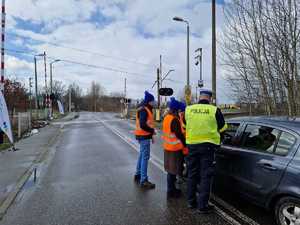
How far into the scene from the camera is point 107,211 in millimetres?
5000

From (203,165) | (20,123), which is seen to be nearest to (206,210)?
(203,165)

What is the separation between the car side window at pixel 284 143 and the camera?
158 inches

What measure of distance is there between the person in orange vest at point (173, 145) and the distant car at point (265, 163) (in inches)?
26.4

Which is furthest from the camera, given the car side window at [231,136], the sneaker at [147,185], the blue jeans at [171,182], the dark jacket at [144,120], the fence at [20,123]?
the fence at [20,123]

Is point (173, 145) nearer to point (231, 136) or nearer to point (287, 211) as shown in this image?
point (231, 136)

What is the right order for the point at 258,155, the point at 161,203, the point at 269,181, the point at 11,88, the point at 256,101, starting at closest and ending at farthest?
the point at 269,181 < the point at 258,155 < the point at 161,203 < the point at 256,101 < the point at 11,88

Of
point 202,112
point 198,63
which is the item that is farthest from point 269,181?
point 198,63

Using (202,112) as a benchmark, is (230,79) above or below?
above

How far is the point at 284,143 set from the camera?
412 centimetres

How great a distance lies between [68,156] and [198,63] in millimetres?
13810

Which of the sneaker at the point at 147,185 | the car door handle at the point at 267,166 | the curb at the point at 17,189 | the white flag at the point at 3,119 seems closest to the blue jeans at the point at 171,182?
the sneaker at the point at 147,185

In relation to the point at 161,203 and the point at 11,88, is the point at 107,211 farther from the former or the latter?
the point at 11,88

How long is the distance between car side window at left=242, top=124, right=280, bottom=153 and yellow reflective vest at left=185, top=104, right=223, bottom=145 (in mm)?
431

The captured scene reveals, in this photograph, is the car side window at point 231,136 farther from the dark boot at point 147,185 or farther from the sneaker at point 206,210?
the dark boot at point 147,185
